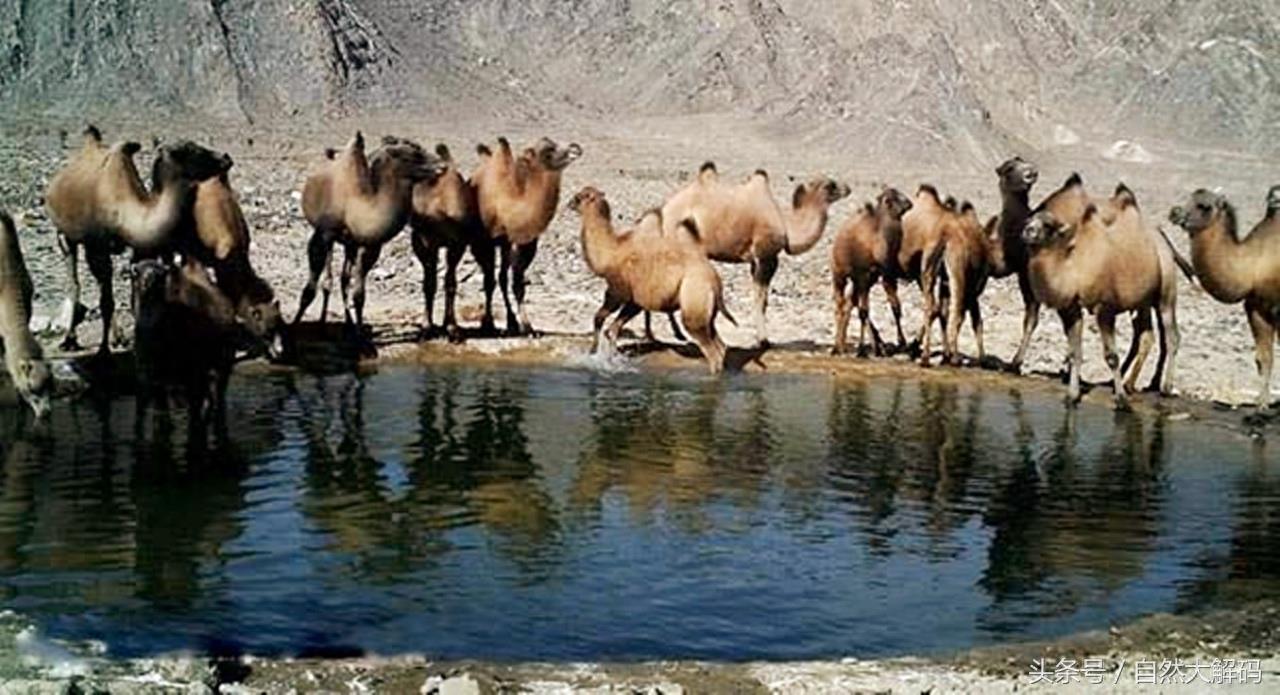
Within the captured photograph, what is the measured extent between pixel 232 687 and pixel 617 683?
1.59 m

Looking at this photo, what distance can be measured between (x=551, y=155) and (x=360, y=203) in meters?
2.34

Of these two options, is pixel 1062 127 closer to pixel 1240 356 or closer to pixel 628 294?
pixel 1240 356

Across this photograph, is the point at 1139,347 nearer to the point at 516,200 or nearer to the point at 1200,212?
the point at 1200,212

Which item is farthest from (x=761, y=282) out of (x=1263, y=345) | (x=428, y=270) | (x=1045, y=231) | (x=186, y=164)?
(x=186, y=164)

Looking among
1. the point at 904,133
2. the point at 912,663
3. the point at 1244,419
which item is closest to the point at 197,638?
the point at 912,663

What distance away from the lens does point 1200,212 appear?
14.9 m

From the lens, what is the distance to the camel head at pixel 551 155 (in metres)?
17.4

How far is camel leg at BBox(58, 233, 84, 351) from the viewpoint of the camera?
48.8ft

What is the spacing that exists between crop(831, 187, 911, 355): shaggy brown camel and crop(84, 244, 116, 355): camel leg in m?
6.77

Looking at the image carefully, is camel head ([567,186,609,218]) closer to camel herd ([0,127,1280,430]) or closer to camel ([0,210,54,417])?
camel herd ([0,127,1280,430])

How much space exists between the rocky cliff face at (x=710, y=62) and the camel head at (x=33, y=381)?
125ft

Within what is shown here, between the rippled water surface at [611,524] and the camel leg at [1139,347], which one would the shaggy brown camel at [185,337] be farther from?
the camel leg at [1139,347]

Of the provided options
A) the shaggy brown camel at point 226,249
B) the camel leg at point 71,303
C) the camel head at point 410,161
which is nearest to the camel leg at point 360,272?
the camel head at point 410,161

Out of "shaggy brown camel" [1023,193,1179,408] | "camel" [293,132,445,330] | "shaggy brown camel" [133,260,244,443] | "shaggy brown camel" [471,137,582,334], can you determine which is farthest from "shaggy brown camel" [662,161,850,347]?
"shaggy brown camel" [133,260,244,443]
